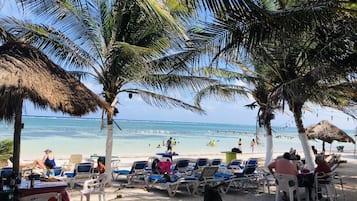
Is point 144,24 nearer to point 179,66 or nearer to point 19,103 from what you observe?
point 179,66

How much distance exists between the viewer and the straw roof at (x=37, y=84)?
17.0 feet

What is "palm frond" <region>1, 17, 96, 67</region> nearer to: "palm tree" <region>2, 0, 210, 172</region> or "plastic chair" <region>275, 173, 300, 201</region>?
"palm tree" <region>2, 0, 210, 172</region>

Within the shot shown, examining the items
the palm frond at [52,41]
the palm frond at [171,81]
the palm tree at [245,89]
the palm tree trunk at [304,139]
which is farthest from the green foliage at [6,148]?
the palm tree trunk at [304,139]

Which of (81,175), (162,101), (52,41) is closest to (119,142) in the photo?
(162,101)

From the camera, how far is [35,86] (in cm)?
532

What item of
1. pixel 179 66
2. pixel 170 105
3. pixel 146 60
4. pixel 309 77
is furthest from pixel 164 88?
pixel 309 77

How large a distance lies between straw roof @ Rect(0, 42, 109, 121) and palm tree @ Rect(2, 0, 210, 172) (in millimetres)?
2638

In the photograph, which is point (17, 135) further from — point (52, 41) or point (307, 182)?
point (307, 182)

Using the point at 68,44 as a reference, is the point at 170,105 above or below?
below

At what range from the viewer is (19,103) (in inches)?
225

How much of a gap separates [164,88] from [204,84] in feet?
4.34

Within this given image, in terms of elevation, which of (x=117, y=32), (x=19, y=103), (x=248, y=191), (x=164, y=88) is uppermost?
(x=117, y=32)

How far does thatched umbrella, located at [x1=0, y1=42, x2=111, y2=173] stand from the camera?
205 inches

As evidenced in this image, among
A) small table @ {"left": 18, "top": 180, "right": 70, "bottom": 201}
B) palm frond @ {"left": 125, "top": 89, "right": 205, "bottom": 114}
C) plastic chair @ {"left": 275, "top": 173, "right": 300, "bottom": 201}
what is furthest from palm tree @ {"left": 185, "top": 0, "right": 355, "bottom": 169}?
palm frond @ {"left": 125, "top": 89, "right": 205, "bottom": 114}
